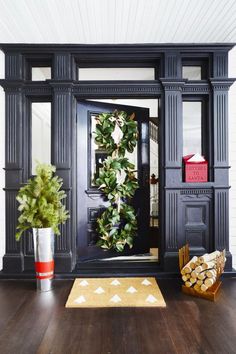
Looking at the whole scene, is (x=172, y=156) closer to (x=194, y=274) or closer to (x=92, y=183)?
(x=92, y=183)

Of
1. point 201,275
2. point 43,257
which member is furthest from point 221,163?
point 43,257

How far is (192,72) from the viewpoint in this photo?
3617 mm

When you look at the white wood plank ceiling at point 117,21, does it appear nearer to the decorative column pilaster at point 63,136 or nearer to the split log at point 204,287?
the decorative column pilaster at point 63,136

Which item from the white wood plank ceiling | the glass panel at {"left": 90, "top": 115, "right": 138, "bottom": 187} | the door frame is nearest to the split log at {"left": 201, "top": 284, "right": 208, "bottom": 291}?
the door frame

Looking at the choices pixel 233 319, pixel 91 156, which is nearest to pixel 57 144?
pixel 91 156

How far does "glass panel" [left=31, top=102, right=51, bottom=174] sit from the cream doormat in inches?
62.7

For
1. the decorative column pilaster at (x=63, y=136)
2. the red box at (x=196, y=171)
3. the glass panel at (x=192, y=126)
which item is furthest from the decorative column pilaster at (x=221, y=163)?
the decorative column pilaster at (x=63, y=136)

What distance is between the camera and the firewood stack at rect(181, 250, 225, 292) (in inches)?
103

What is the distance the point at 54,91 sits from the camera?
322cm

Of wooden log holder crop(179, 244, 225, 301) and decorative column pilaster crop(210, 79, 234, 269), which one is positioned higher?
decorative column pilaster crop(210, 79, 234, 269)

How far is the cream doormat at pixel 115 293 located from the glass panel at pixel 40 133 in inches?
62.7

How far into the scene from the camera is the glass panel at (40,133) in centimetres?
343

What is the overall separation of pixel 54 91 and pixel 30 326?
2586mm

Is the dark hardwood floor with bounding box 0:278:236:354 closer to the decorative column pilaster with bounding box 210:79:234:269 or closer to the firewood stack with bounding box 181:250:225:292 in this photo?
the firewood stack with bounding box 181:250:225:292
